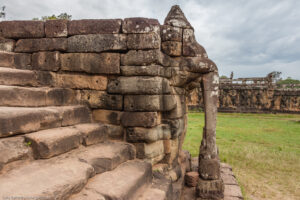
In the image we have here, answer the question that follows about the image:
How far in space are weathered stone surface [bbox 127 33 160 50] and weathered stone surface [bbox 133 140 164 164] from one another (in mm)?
1577

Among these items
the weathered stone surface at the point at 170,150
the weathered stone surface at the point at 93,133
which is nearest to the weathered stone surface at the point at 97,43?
the weathered stone surface at the point at 93,133

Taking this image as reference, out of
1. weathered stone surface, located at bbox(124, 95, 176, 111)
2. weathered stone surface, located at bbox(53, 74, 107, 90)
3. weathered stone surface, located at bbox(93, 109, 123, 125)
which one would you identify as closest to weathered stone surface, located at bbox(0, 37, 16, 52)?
weathered stone surface, located at bbox(53, 74, 107, 90)

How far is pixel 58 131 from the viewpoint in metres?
2.90

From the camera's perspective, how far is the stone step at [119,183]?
2.19m

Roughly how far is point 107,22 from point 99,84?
105 centimetres

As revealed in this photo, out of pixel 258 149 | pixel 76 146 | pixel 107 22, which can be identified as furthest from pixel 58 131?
pixel 258 149

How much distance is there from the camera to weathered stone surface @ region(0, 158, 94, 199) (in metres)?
1.82

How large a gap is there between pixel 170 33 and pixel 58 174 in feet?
9.60

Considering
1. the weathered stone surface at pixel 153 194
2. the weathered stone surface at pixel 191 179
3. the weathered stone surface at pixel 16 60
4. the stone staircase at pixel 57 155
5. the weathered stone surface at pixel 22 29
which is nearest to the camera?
the stone staircase at pixel 57 155

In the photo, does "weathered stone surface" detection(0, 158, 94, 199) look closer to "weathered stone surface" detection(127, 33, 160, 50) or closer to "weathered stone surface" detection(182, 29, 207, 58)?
"weathered stone surface" detection(127, 33, 160, 50)

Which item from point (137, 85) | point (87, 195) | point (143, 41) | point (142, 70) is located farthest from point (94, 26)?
point (87, 195)

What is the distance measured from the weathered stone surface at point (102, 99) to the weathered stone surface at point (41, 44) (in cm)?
88

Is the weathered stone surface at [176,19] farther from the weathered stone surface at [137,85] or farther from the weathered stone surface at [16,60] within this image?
the weathered stone surface at [16,60]

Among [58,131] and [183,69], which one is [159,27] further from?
[58,131]
